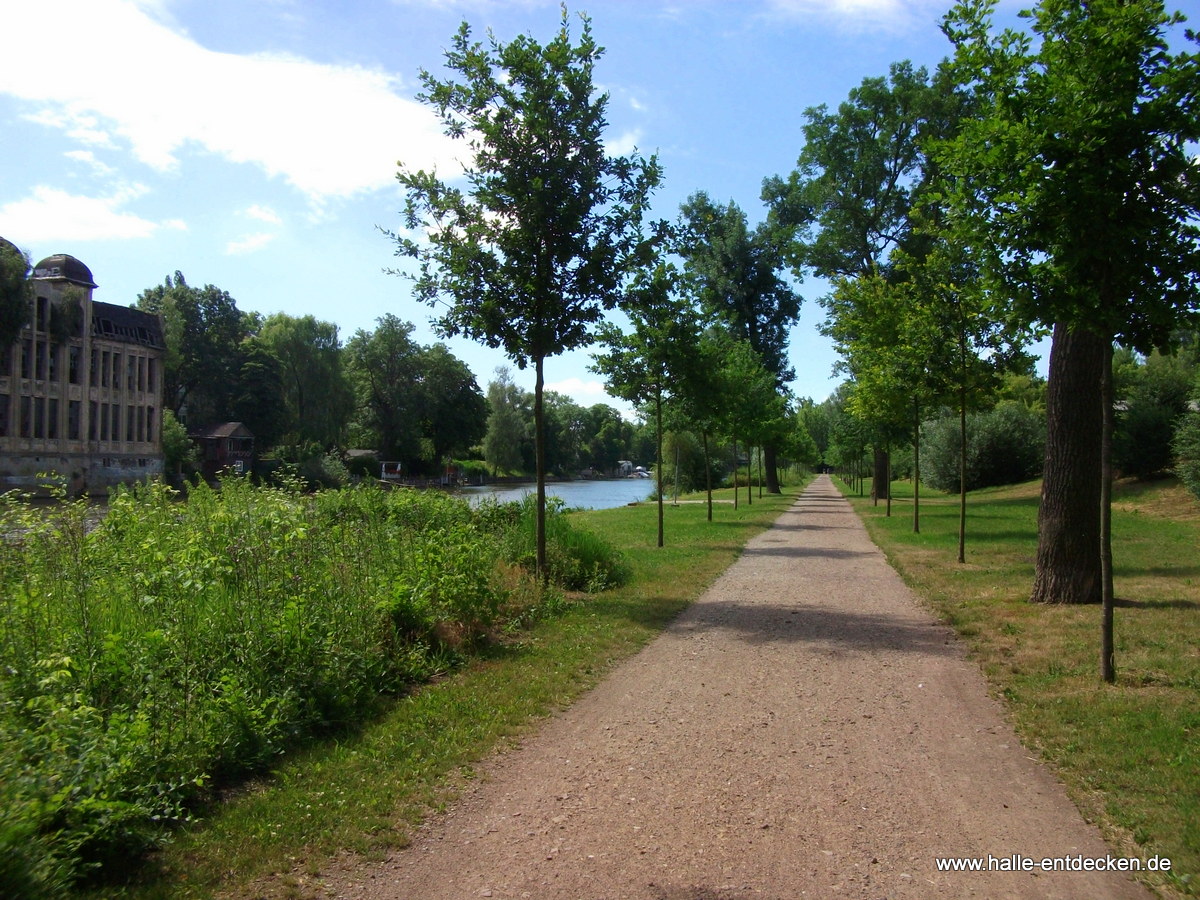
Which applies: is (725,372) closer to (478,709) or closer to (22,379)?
(478,709)

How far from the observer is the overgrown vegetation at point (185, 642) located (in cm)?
353

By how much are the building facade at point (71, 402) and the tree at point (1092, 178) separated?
3585 cm

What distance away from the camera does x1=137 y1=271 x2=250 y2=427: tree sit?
209ft

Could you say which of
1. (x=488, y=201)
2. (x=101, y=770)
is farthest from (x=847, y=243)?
(x=101, y=770)

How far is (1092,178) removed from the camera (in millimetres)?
6254

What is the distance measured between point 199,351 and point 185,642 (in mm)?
68778

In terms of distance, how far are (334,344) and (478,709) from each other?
210 ft

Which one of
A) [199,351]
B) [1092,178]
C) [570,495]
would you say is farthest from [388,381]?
[1092,178]

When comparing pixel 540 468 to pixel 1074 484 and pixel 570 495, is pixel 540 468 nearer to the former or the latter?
pixel 1074 484

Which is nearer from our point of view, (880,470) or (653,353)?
(653,353)

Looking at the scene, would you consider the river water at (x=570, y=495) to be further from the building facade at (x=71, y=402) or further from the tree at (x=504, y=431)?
the building facade at (x=71, y=402)

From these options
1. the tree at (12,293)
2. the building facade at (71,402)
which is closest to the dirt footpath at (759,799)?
the building facade at (71,402)

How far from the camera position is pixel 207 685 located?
16.6 feet

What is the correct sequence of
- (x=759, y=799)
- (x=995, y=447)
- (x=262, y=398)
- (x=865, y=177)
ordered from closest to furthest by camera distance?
(x=759, y=799) < (x=865, y=177) < (x=995, y=447) < (x=262, y=398)
